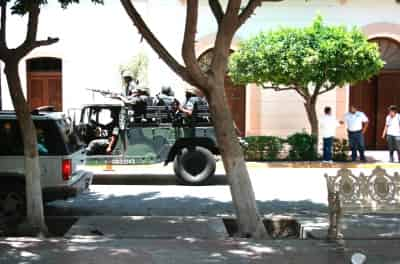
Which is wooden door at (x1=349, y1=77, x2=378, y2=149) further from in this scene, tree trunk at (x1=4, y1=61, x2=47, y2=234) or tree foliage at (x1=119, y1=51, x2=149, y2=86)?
tree trunk at (x1=4, y1=61, x2=47, y2=234)

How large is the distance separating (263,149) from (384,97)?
21.6 feet

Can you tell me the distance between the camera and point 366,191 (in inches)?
288

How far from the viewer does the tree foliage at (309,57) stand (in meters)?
15.5

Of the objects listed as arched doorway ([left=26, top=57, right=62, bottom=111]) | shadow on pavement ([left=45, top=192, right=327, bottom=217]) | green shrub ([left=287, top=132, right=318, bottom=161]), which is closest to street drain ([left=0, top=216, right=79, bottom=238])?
shadow on pavement ([left=45, top=192, right=327, bottom=217])

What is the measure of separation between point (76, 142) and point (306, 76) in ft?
26.5

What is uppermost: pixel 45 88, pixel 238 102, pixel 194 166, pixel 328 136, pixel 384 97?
pixel 45 88

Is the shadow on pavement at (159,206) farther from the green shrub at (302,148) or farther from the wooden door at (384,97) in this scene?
the wooden door at (384,97)

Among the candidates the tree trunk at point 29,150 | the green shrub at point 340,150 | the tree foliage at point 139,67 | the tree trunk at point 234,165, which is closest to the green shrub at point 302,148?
the green shrub at point 340,150

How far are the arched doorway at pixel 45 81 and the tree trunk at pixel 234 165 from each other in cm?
1409

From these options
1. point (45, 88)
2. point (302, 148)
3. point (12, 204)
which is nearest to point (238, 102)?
point (302, 148)

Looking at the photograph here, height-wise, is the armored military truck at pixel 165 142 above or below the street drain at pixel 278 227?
above

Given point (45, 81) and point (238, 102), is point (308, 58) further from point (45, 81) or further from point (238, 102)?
point (45, 81)

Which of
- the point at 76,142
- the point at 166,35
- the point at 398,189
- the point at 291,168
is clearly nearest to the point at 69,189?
the point at 76,142

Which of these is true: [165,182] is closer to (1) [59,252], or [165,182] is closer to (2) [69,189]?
(2) [69,189]
